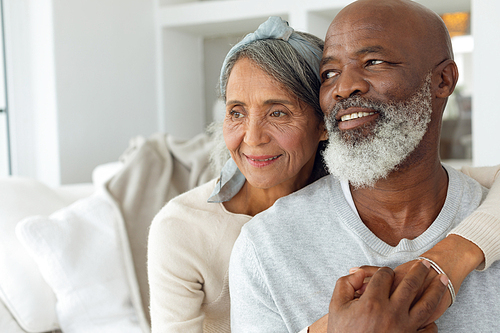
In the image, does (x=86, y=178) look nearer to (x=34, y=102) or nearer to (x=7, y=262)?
(x=34, y=102)

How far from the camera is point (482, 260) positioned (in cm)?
91

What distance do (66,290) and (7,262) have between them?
0.22 m

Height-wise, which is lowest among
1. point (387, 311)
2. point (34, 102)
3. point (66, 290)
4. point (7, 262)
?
point (66, 290)

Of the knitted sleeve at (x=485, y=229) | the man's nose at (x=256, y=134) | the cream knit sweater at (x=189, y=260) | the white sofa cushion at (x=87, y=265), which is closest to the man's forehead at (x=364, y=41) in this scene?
the man's nose at (x=256, y=134)

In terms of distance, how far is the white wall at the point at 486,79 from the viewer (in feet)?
7.10

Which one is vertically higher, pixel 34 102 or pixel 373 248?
pixel 34 102

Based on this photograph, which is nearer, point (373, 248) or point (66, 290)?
point (373, 248)

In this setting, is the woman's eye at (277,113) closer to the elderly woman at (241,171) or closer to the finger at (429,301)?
the elderly woman at (241,171)

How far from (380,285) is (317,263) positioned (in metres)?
0.22

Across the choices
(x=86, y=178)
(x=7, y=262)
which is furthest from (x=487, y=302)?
(x=86, y=178)

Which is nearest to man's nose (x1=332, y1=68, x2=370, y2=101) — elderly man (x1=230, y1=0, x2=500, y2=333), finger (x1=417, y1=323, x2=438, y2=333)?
elderly man (x1=230, y1=0, x2=500, y2=333)

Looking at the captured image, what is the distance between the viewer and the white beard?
943 mm

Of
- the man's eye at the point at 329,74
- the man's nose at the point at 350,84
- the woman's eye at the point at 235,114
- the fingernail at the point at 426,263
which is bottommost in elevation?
the fingernail at the point at 426,263

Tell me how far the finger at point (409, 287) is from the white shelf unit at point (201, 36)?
7.73 feet
